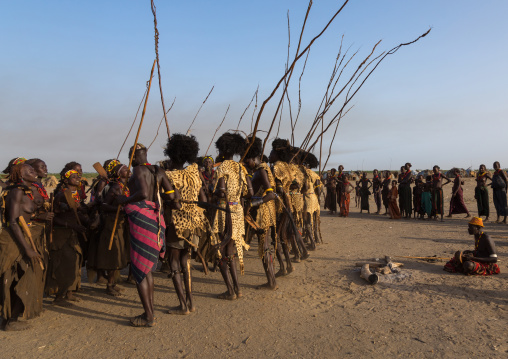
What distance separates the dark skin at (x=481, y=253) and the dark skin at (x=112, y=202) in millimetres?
5106

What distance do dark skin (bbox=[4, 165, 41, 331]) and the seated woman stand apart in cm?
573

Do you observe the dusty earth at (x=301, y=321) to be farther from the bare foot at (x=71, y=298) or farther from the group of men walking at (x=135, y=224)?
the group of men walking at (x=135, y=224)

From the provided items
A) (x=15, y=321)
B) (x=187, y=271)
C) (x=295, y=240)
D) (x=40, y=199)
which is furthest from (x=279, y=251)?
(x=15, y=321)

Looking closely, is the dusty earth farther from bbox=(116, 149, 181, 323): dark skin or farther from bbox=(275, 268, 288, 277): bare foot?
bbox=(116, 149, 181, 323): dark skin

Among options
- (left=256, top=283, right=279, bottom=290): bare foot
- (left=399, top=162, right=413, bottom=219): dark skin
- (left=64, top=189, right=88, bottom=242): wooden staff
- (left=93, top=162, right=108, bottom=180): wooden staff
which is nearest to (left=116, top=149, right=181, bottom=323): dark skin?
(left=64, top=189, right=88, bottom=242): wooden staff

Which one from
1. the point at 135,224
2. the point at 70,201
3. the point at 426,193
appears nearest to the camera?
the point at 135,224

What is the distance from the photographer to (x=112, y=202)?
202 inches

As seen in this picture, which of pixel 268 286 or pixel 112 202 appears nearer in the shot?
pixel 112 202

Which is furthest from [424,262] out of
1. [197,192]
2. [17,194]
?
[17,194]

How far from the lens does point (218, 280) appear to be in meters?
6.00

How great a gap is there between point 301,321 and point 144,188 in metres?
2.24

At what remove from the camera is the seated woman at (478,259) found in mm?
5711

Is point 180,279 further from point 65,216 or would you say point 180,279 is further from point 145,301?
point 65,216

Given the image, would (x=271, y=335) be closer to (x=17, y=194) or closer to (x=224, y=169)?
(x=224, y=169)
